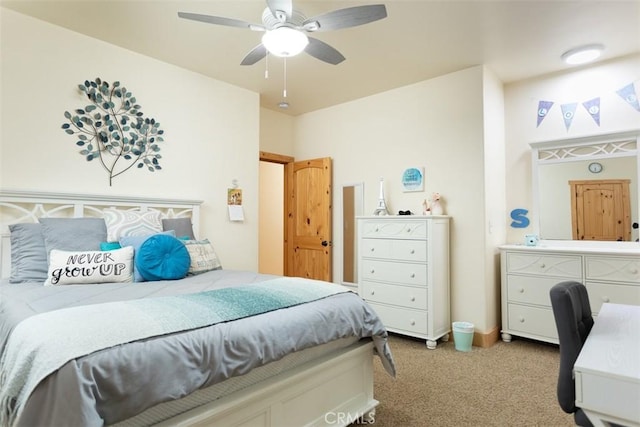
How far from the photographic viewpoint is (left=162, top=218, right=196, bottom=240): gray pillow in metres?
3.18

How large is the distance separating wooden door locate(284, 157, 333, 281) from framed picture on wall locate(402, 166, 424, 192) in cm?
106

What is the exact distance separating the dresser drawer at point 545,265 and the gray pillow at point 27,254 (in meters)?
3.88

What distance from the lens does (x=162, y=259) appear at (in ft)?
8.20

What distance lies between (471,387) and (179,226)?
266 centimetres

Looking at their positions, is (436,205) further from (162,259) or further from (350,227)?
(162,259)

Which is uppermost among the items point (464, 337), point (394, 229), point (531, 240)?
point (394, 229)

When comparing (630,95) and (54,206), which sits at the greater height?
(630,95)

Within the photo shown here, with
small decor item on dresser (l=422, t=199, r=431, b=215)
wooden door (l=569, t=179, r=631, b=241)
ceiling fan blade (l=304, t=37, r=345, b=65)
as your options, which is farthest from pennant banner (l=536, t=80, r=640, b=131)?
ceiling fan blade (l=304, t=37, r=345, b=65)

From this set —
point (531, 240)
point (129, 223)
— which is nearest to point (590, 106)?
point (531, 240)

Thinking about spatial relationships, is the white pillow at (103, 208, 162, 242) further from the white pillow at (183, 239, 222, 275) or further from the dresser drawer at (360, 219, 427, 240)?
the dresser drawer at (360, 219, 427, 240)

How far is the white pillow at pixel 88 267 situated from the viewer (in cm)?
224

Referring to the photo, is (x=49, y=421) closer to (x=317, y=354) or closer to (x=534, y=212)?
(x=317, y=354)

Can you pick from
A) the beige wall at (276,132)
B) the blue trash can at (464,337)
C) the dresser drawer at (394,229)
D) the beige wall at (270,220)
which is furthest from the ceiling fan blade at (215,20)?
the beige wall at (270,220)

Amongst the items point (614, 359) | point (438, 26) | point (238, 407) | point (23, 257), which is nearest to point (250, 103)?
point (438, 26)
